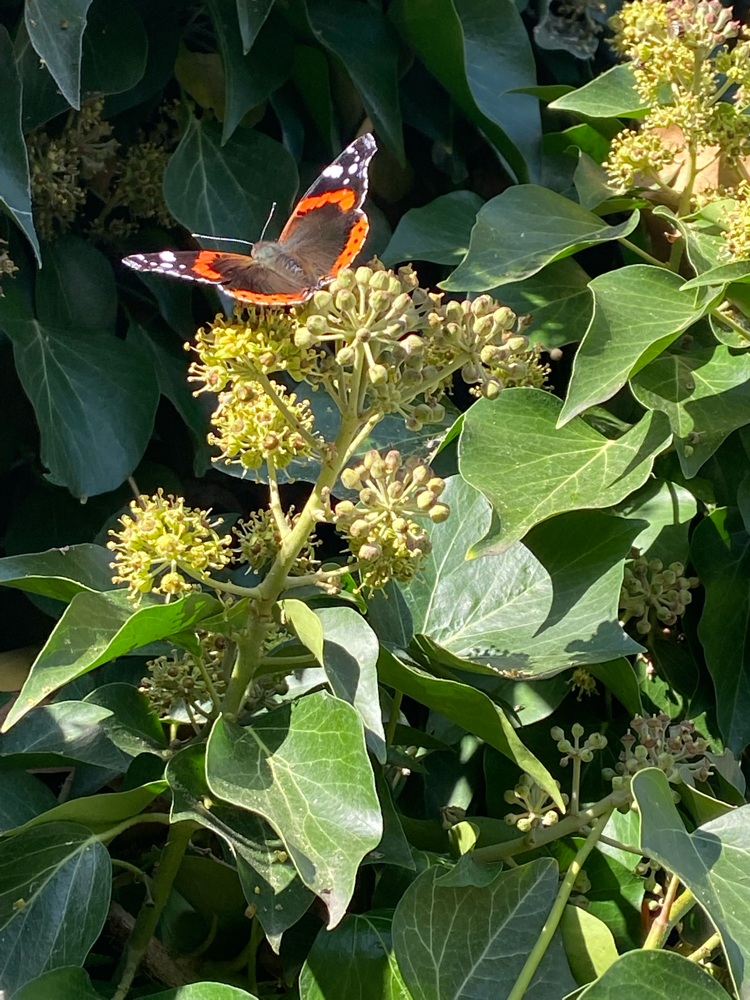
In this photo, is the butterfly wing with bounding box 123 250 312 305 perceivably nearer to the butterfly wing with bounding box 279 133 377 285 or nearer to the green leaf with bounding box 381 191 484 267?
the butterfly wing with bounding box 279 133 377 285

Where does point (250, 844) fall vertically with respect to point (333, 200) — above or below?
below

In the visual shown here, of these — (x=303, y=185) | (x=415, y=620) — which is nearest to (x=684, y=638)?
(x=415, y=620)

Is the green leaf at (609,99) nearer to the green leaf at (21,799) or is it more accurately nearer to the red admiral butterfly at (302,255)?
the red admiral butterfly at (302,255)

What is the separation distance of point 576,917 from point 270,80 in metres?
0.87

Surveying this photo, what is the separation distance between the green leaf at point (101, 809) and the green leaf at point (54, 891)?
1 cm

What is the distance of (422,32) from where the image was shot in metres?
1.11

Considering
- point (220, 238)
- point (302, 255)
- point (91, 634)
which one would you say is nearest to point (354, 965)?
point (91, 634)

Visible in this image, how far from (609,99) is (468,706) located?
28.6 inches

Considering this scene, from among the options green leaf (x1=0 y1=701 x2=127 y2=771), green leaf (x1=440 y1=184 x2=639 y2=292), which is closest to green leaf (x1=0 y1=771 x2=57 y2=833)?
green leaf (x1=0 y1=701 x2=127 y2=771)

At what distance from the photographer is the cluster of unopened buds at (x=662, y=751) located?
29.8 inches

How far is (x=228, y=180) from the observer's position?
1062mm

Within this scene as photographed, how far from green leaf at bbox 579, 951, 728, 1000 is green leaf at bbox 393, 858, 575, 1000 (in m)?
0.09

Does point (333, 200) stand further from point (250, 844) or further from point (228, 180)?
point (250, 844)

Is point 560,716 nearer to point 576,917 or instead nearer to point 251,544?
point 576,917
